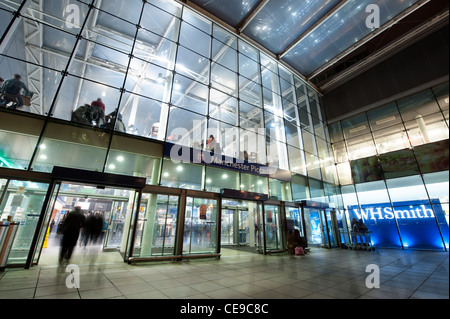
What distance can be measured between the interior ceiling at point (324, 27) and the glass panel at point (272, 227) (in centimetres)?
1097

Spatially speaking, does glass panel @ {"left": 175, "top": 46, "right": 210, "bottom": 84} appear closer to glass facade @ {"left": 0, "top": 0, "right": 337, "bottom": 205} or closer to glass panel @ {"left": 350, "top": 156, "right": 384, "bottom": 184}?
glass facade @ {"left": 0, "top": 0, "right": 337, "bottom": 205}

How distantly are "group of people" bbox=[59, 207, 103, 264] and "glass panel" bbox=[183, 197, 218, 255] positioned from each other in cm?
325

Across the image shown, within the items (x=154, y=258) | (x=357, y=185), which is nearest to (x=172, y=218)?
(x=154, y=258)

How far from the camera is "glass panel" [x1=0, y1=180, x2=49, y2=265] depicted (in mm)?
5934

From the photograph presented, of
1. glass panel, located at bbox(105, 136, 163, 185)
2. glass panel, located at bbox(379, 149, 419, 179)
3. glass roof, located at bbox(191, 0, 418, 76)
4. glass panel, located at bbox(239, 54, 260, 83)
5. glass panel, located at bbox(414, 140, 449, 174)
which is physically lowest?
glass panel, located at bbox(414, 140, 449, 174)

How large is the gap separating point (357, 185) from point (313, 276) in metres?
11.9

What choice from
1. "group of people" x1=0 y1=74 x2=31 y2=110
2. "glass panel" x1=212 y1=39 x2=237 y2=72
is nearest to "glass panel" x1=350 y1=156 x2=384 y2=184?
"glass panel" x1=212 y1=39 x2=237 y2=72

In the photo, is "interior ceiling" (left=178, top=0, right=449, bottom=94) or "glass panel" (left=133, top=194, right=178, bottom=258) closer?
"glass panel" (left=133, top=194, right=178, bottom=258)

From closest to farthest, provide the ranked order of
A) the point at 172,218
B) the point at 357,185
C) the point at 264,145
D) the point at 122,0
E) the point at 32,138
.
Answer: the point at 32,138 < the point at 172,218 < the point at 122,0 < the point at 264,145 < the point at 357,185

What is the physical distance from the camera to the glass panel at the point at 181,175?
8570 mm

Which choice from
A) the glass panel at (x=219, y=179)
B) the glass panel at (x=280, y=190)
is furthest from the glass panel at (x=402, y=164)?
the glass panel at (x=280, y=190)

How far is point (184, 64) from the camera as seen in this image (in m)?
13.8

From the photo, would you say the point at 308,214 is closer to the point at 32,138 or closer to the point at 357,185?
the point at 357,185

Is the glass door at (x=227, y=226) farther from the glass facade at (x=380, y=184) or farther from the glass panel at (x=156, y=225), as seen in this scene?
the glass facade at (x=380, y=184)
